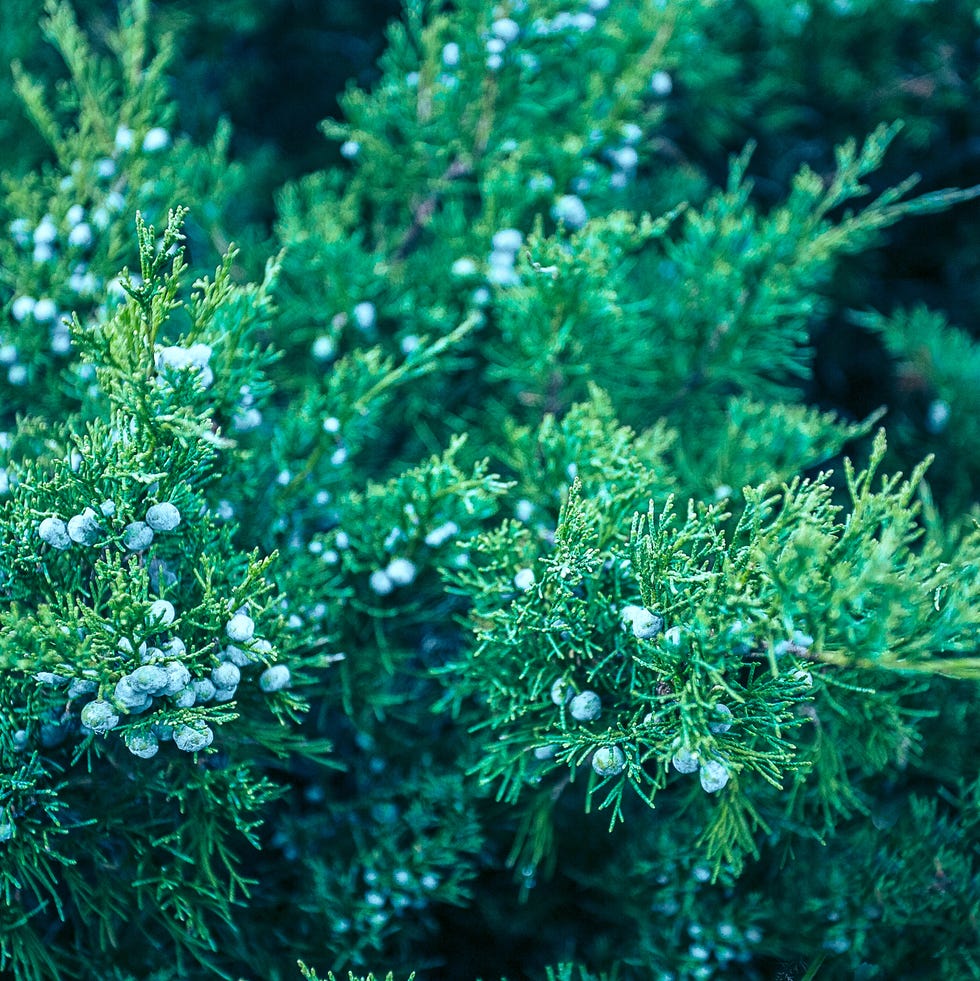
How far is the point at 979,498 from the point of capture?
4.69 feet

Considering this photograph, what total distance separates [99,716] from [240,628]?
0.46 feet

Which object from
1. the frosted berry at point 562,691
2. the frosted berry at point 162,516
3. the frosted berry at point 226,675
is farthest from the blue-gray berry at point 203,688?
the frosted berry at point 562,691

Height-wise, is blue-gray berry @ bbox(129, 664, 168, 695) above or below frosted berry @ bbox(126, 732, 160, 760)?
above

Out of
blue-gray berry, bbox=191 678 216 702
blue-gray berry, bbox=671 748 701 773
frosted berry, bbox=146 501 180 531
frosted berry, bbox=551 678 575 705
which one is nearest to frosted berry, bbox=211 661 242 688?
blue-gray berry, bbox=191 678 216 702

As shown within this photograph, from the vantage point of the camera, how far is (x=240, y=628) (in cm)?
78

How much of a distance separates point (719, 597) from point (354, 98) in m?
1.01

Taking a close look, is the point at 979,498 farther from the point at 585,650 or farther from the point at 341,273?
the point at 341,273

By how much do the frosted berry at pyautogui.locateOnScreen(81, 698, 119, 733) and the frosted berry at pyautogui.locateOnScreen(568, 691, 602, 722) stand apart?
433mm

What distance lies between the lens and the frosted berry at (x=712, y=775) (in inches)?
29.2

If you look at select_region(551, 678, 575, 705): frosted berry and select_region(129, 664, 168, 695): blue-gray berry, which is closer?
select_region(129, 664, 168, 695): blue-gray berry

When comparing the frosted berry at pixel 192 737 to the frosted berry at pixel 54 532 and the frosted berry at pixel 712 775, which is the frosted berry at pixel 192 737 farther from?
the frosted berry at pixel 712 775

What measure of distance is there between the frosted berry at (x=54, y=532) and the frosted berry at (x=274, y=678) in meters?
0.24

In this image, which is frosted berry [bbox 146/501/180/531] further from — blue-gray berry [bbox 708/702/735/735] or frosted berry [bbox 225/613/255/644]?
blue-gray berry [bbox 708/702/735/735]

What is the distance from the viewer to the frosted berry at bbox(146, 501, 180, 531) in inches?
30.9
